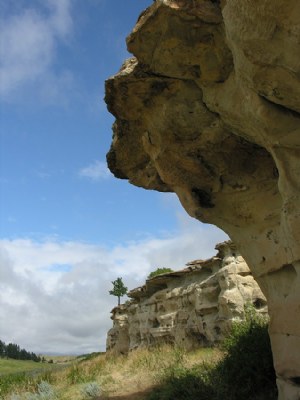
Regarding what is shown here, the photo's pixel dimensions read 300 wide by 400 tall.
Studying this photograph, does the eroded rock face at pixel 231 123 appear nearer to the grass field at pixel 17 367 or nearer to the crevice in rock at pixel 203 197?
the crevice in rock at pixel 203 197

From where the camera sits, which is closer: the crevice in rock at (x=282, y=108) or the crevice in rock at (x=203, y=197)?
the crevice in rock at (x=282, y=108)

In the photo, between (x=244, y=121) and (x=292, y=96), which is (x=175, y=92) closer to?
(x=244, y=121)

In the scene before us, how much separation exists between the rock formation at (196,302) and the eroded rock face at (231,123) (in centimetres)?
765

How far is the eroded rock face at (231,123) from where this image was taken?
5855mm

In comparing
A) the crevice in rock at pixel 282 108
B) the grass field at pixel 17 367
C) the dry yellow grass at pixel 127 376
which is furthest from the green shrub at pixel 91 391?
the grass field at pixel 17 367

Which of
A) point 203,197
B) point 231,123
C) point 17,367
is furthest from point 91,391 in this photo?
point 17,367

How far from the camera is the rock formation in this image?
55.2ft

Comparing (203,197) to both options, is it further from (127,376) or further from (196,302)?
(196,302)

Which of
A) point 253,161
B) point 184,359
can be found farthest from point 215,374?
point 253,161

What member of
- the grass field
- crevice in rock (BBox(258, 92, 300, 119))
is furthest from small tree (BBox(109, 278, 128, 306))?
crevice in rock (BBox(258, 92, 300, 119))

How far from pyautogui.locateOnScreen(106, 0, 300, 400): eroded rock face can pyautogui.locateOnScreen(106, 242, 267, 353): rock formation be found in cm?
765

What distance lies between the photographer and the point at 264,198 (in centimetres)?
929

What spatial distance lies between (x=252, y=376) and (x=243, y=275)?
295 inches

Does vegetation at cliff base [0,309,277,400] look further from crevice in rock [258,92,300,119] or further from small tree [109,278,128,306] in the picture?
small tree [109,278,128,306]
